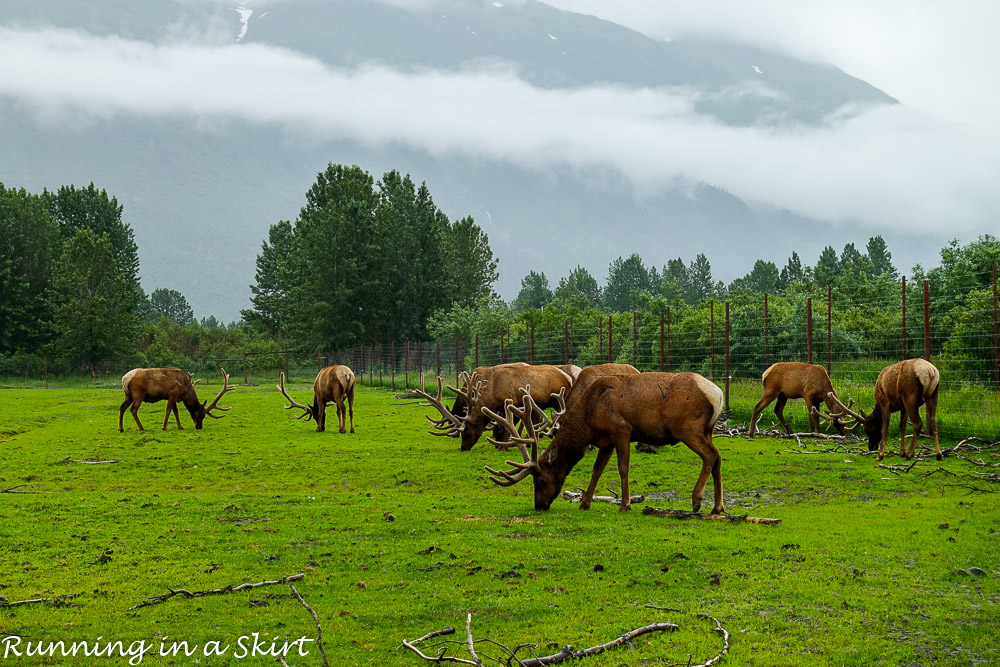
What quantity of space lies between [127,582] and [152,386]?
55.9 ft

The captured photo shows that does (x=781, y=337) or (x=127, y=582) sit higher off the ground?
(x=781, y=337)

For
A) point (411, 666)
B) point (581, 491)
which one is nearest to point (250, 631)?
point (411, 666)

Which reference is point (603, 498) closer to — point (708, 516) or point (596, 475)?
point (596, 475)

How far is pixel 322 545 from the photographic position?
955 cm

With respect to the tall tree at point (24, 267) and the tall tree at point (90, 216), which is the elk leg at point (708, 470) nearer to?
the tall tree at point (24, 267)

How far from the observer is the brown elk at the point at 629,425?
10781mm

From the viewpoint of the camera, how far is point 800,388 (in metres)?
19.8

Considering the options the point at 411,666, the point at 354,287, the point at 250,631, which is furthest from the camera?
the point at 354,287

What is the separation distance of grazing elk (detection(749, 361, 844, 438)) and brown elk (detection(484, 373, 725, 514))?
922cm

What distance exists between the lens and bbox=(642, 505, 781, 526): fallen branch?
33.1ft

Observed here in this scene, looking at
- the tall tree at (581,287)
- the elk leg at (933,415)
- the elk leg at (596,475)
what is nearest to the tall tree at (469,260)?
the elk leg at (933,415)

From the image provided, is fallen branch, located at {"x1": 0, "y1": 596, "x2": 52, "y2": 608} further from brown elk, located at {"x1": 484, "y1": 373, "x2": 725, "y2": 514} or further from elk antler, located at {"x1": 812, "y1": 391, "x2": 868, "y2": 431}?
elk antler, located at {"x1": 812, "y1": 391, "x2": 868, "y2": 431}

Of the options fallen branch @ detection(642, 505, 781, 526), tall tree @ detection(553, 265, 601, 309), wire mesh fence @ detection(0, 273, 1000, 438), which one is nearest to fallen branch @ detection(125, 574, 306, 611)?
fallen branch @ detection(642, 505, 781, 526)

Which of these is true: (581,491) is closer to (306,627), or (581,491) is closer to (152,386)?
(306,627)
